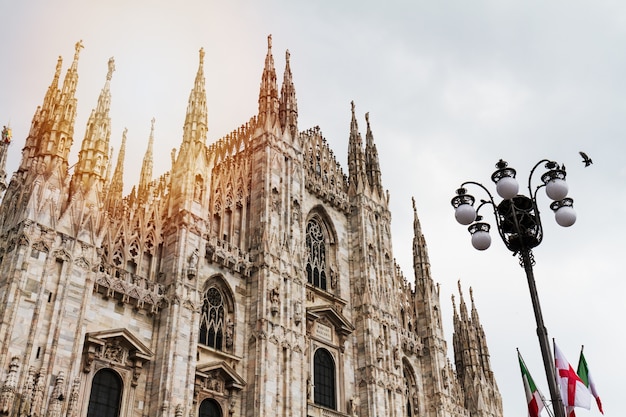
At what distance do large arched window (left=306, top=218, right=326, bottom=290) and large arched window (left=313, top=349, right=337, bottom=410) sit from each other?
3.61 meters

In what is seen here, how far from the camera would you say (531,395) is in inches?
700

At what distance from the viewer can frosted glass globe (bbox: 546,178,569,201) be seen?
14094 mm

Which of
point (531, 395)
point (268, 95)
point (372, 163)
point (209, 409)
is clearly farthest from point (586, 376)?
point (372, 163)

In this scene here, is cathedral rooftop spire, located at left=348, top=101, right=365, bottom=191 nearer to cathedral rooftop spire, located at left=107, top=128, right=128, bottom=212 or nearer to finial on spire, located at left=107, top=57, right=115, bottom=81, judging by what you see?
cathedral rooftop spire, located at left=107, top=128, right=128, bottom=212

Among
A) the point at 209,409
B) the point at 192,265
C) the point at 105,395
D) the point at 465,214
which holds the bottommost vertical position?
the point at 105,395

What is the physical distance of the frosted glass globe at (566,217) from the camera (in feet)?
46.1

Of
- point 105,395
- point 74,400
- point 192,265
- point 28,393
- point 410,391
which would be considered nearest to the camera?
point 28,393

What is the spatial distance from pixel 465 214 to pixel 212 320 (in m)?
15.4

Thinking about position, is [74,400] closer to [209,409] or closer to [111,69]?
[209,409]

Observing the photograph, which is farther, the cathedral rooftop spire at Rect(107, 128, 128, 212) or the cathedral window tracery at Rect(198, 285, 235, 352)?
the cathedral rooftop spire at Rect(107, 128, 128, 212)

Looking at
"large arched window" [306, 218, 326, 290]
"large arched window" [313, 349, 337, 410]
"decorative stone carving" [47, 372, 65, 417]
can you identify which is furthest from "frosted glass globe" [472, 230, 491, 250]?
"large arched window" [306, 218, 326, 290]

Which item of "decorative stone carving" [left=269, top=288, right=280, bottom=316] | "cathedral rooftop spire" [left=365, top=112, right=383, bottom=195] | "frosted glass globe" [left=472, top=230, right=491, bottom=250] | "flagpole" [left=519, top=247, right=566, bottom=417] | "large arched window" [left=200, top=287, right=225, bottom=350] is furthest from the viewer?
"cathedral rooftop spire" [left=365, top=112, right=383, bottom=195]

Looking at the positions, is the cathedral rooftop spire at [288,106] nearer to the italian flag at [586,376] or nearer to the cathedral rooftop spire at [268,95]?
the cathedral rooftop spire at [268,95]

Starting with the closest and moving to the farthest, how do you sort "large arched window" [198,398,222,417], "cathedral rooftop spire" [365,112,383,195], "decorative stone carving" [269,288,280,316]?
1. "large arched window" [198,398,222,417]
2. "decorative stone carving" [269,288,280,316]
3. "cathedral rooftop spire" [365,112,383,195]
